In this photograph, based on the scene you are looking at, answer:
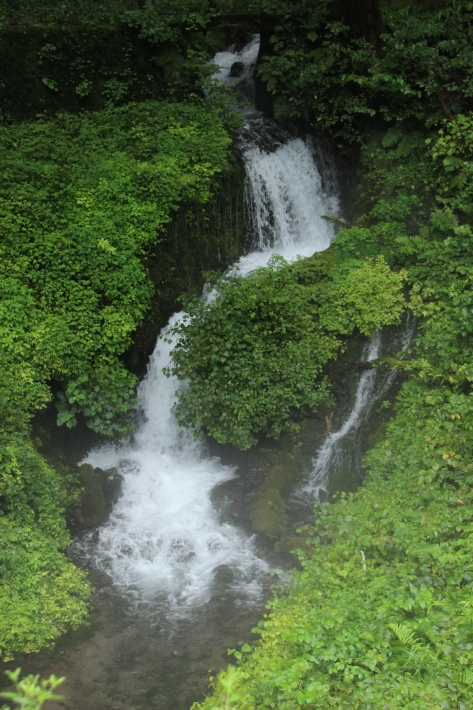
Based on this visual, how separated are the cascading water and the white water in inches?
65.7

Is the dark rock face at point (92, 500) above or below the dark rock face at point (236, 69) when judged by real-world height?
below

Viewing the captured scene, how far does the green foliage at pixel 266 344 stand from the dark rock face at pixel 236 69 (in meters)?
8.88

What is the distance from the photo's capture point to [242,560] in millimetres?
8945

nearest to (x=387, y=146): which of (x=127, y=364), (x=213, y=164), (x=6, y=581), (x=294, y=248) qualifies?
(x=294, y=248)

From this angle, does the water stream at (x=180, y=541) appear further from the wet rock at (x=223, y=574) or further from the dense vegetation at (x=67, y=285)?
the dense vegetation at (x=67, y=285)

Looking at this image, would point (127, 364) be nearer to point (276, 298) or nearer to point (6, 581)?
point (276, 298)

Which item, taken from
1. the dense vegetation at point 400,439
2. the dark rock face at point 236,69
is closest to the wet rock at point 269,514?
the dense vegetation at point 400,439

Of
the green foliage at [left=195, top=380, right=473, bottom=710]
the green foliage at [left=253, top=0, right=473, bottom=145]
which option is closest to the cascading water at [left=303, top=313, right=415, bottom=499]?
the green foliage at [left=195, top=380, right=473, bottom=710]

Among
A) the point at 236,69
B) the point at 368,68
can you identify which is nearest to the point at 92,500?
the point at 368,68

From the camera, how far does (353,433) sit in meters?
10.0

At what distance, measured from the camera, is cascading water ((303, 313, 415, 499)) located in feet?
32.3

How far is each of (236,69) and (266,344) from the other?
10.5 m

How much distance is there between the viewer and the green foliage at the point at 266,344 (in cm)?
974

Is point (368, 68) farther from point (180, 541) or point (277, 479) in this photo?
point (180, 541)
